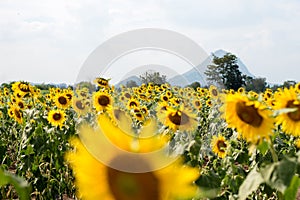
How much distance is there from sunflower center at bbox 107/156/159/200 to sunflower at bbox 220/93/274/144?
997 mm

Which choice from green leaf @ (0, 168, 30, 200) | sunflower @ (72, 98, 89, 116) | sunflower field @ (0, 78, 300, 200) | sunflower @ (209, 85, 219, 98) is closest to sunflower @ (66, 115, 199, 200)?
sunflower field @ (0, 78, 300, 200)

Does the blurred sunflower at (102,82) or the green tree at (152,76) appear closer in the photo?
the green tree at (152,76)

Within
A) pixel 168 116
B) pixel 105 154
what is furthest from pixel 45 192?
pixel 105 154

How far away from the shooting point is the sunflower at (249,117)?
171cm

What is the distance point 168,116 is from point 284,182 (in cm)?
240

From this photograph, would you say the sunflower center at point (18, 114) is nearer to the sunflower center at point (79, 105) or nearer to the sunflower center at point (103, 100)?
the sunflower center at point (79, 105)

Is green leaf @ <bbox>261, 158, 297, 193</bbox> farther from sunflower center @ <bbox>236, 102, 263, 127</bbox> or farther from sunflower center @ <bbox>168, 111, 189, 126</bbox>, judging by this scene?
sunflower center @ <bbox>168, 111, 189, 126</bbox>

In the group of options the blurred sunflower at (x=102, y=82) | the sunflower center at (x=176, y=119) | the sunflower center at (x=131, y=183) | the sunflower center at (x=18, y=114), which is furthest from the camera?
the blurred sunflower at (x=102, y=82)

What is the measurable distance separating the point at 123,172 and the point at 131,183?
35mm

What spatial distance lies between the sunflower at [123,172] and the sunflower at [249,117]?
0.98 metres

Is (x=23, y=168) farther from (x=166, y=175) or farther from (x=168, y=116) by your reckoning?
(x=166, y=175)

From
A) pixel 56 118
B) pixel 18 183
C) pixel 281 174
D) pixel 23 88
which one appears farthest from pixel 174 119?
pixel 23 88

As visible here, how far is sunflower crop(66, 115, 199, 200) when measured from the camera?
71 cm

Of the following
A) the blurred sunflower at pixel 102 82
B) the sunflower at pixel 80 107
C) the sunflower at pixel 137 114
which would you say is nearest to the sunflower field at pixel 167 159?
the sunflower at pixel 137 114
